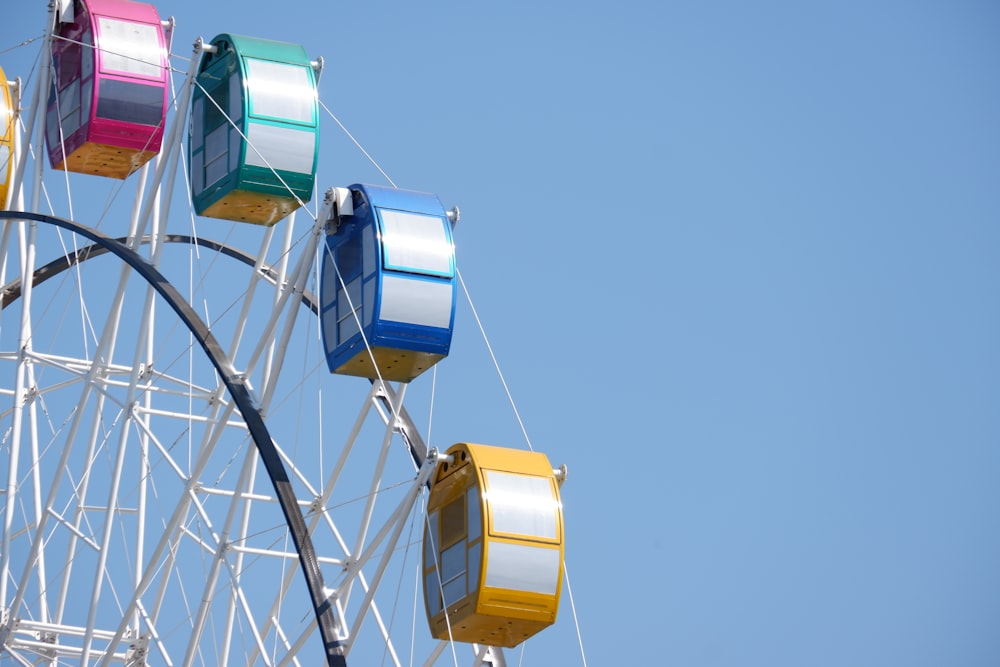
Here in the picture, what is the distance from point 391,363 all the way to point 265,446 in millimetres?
2138

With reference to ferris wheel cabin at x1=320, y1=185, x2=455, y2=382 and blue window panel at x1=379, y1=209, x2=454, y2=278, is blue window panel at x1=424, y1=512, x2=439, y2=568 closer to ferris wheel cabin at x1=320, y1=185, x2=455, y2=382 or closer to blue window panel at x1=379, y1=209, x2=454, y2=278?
ferris wheel cabin at x1=320, y1=185, x2=455, y2=382

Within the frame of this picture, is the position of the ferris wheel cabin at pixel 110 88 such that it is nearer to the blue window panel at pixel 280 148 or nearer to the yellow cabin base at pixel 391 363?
the blue window panel at pixel 280 148

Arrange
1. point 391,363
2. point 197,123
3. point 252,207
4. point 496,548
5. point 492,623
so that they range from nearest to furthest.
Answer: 1. point 496,548
2. point 492,623
3. point 391,363
4. point 252,207
5. point 197,123

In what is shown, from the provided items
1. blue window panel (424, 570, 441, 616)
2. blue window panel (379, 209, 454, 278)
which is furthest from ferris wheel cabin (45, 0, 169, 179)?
blue window panel (424, 570, 441, 616)

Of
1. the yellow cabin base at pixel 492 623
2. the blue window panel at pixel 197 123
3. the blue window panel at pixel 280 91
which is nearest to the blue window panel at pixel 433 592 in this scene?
the yellow cabin base at pixel 492 623

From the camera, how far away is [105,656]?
32.4 m

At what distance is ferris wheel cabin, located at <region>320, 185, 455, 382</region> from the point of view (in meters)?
28.9

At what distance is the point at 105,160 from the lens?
117 feet

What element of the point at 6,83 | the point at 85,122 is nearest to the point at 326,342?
the point at 85,122

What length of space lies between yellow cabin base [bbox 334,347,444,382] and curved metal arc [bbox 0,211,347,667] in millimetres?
1503

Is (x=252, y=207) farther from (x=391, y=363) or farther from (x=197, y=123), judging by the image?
(x=391, y=363)

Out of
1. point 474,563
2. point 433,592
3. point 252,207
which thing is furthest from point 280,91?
point 474,563

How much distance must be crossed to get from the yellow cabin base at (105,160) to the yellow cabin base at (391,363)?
Answer: 7346mm

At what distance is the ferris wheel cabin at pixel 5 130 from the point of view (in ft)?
130
